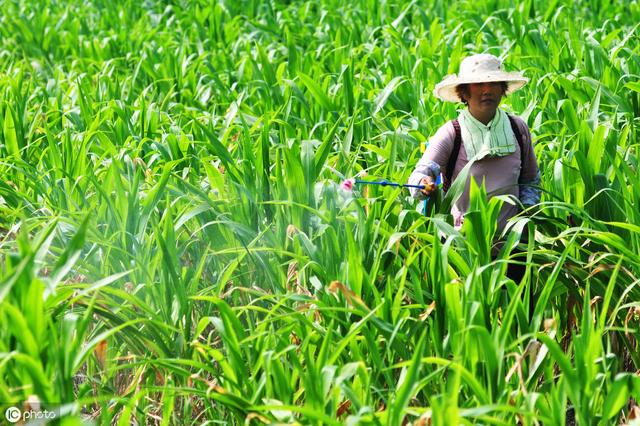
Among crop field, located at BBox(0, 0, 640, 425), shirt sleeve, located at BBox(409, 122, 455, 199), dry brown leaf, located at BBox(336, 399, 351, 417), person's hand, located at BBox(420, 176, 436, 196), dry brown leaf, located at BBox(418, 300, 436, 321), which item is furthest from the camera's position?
shirt sleeve, located at BBox(409, 122, 455, 199)

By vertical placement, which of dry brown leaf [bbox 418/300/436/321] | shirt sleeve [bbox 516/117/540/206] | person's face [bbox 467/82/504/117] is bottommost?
dry brown leaf [bbox 418/300/436/321]

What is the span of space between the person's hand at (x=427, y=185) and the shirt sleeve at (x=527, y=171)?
32 cm

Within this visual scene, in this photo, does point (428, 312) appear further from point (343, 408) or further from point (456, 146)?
point (456, 146)

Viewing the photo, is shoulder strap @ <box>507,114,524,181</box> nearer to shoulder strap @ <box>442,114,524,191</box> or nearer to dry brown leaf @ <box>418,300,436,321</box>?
shoulder strap @ <box>442,114,524,191</box>

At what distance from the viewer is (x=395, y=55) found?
498 cm

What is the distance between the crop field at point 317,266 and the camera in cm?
215

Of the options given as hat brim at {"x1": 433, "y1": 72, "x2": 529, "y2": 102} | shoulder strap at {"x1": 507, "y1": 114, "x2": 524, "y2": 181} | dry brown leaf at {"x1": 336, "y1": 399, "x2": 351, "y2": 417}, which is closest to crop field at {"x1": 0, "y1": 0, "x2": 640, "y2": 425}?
dry brown leaf at {"x1": 336, "y1": 399, "x2": 351, "y2": 417}

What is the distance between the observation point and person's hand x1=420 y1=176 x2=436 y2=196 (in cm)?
290

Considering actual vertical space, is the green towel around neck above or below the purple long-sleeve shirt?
above

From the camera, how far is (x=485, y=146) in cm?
298

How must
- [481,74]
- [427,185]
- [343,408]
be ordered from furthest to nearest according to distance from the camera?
[481,74], [427,185], [343,408]

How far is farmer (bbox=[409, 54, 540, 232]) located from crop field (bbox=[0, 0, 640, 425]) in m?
0.09

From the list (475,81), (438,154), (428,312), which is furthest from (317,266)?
(475,81)

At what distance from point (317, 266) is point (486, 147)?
64 cm
